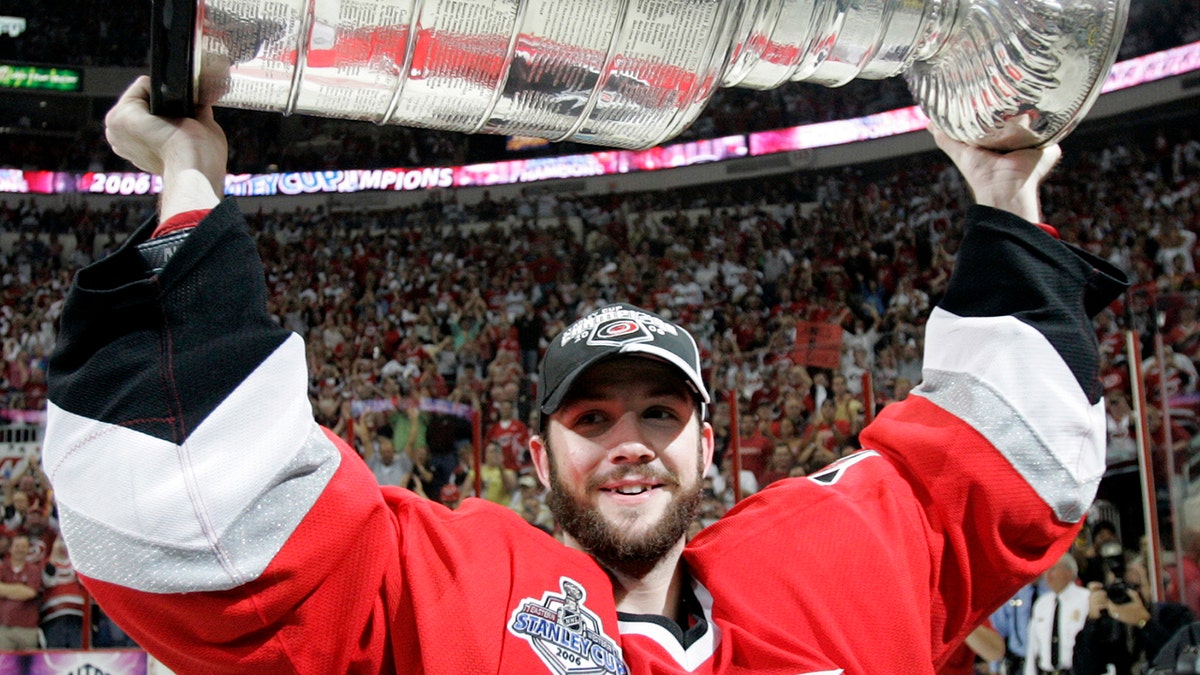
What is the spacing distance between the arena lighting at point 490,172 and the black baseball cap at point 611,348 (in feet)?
40.9

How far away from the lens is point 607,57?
110 centimetres

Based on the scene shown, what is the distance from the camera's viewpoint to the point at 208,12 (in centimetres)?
92

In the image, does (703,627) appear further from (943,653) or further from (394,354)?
(394,354)

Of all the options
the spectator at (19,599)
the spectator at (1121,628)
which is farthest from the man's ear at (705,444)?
the spectator at (19,599)

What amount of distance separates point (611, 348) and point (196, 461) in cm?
56

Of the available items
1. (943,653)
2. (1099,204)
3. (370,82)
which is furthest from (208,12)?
(1099,204)

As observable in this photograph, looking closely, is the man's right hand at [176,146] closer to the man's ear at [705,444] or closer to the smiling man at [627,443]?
the smiling man at [627,443]

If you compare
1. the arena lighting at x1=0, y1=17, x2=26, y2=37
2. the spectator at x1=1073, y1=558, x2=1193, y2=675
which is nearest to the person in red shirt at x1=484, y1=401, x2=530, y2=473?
the spectator at x1=1073, y1=558, x2=1193, y2=675

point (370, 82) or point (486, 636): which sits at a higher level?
point (370, 82)

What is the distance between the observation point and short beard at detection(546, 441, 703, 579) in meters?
1.27

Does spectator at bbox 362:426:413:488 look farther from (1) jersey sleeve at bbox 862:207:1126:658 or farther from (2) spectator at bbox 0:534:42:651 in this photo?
(1) jersey sleeve at bbox 862:207:1126:658

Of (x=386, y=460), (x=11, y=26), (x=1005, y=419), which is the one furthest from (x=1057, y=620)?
(x=11, y=26)

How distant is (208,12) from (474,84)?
29 centimetres

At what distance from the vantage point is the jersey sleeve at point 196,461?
0.90 metres
